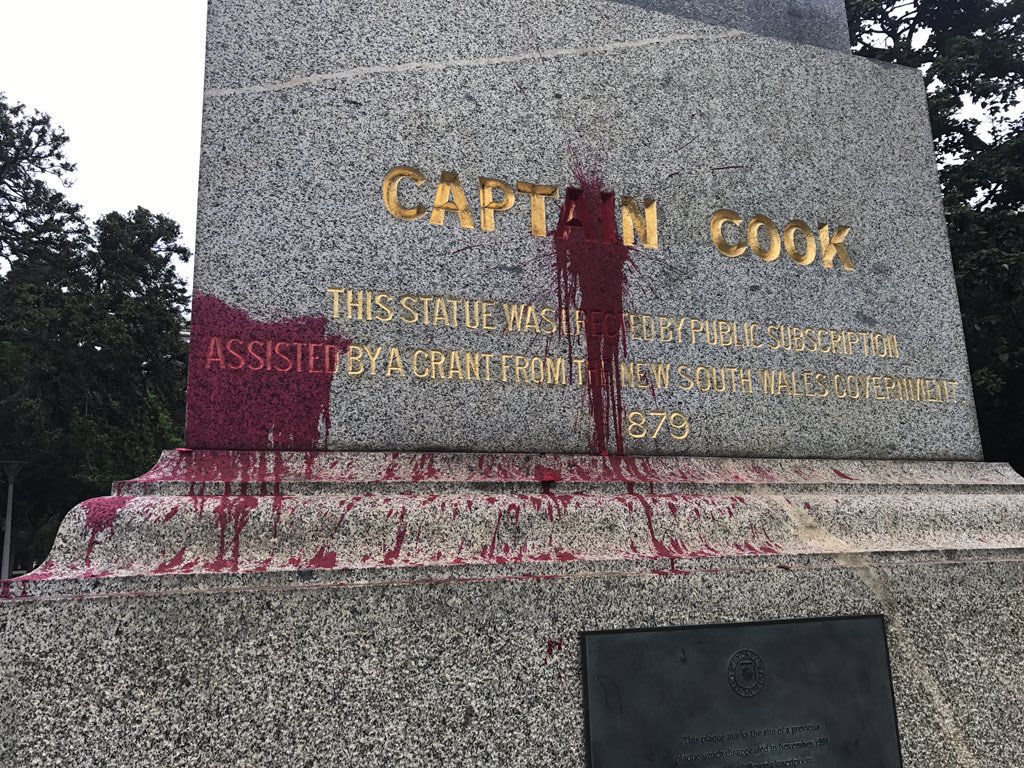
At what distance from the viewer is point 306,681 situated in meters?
2.15

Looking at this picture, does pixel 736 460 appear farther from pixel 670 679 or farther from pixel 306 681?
pixel 306 681

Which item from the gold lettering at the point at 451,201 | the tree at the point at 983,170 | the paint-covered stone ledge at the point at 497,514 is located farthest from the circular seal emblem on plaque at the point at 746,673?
the tree at the point at 983,170

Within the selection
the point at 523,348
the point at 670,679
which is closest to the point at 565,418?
the point at 523,348

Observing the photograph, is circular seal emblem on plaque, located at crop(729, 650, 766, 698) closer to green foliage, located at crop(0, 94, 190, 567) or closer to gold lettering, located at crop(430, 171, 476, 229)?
gold lettering, located at crop(430, 171, 476, 229)

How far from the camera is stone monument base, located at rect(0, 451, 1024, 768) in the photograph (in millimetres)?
2049

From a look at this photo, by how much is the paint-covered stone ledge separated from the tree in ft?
22.7

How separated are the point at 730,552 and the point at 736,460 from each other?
533mm

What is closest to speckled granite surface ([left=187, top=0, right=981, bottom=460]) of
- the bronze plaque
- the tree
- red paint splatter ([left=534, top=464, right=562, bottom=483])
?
red paint splatter ([left=534, top=464, right=562, bottom=483])

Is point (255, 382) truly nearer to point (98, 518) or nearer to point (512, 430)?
point (98, 518)

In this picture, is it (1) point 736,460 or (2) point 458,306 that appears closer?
(2) point 458,306

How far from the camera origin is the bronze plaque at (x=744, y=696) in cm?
238

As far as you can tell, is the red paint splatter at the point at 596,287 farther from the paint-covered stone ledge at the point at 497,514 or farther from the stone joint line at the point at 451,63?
the stone joint line at the point at 451,63

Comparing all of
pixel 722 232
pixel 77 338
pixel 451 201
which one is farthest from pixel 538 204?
pixel 77 338

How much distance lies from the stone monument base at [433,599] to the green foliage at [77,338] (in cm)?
1918
